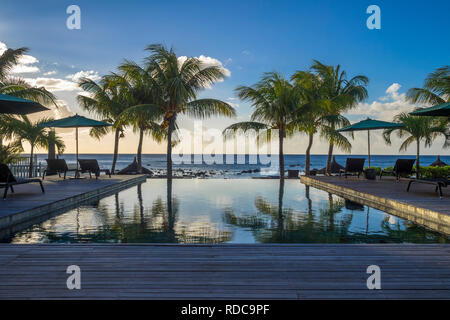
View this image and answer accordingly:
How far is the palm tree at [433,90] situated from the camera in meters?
14.4

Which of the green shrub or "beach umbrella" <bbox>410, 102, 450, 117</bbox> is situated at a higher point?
"beach umbrella" <bbox>410, 102, 450, 117</bbox>

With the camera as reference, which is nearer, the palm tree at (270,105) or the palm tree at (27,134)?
the palm tree at (27,134)

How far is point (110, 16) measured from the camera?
395 inches

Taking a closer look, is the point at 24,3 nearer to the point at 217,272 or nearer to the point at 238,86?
the point at 238,86

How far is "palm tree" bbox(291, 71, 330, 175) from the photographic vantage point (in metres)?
13.8

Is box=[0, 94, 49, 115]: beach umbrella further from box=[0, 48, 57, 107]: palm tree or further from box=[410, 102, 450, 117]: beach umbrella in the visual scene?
box=[410, 102, 450, 117]: beach umbrella

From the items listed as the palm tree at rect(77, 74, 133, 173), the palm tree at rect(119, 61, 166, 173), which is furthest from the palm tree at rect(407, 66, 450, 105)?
the palm tree at rect(77, 74, 133, 173)

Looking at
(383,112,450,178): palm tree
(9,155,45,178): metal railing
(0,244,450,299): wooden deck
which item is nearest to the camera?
(0,244,450,299): wooden deck

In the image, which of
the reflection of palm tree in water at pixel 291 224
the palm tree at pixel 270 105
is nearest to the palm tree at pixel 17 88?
the palm tree at pixel 270 105

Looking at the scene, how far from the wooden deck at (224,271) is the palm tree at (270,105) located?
36.2 ft

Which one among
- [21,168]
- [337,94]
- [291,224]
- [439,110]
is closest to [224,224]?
[291,224]

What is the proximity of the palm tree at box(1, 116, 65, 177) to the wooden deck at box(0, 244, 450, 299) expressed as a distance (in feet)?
36.3

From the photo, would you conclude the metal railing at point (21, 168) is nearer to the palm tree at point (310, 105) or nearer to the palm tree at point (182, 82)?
the palm tree at point (182, 82)

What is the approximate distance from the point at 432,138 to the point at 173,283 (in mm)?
17151
